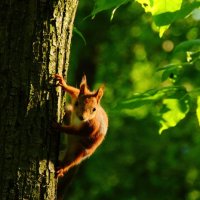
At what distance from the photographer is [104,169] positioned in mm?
19266

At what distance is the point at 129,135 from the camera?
1964 centimetres

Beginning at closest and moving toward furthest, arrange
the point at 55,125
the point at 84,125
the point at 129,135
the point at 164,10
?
the point at 164,10, the point at 55,125, the point at 84,125, the point at 129,135

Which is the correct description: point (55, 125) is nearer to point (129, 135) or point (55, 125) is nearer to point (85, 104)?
point (85, 104)

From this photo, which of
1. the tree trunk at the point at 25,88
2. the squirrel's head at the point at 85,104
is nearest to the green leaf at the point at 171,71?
the squirrel's head at the point at 85,104

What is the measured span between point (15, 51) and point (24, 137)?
0.42m

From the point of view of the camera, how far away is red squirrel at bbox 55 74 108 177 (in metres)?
3.74

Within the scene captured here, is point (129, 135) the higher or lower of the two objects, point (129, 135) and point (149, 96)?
the higher

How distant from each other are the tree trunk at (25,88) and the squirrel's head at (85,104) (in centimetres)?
90

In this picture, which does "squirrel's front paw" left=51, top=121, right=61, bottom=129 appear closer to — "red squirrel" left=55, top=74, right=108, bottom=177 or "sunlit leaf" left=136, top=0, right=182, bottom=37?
"red squirrel" left=55, top=74, right=108, bottom=177

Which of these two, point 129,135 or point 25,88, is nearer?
point 25,88

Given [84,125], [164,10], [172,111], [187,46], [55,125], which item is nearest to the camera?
[164,10]

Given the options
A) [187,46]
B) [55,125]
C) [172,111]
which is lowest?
[55,125]

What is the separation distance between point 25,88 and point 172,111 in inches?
45.1

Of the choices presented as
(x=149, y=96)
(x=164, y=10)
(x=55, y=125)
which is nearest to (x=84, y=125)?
(x=149, y=96)
